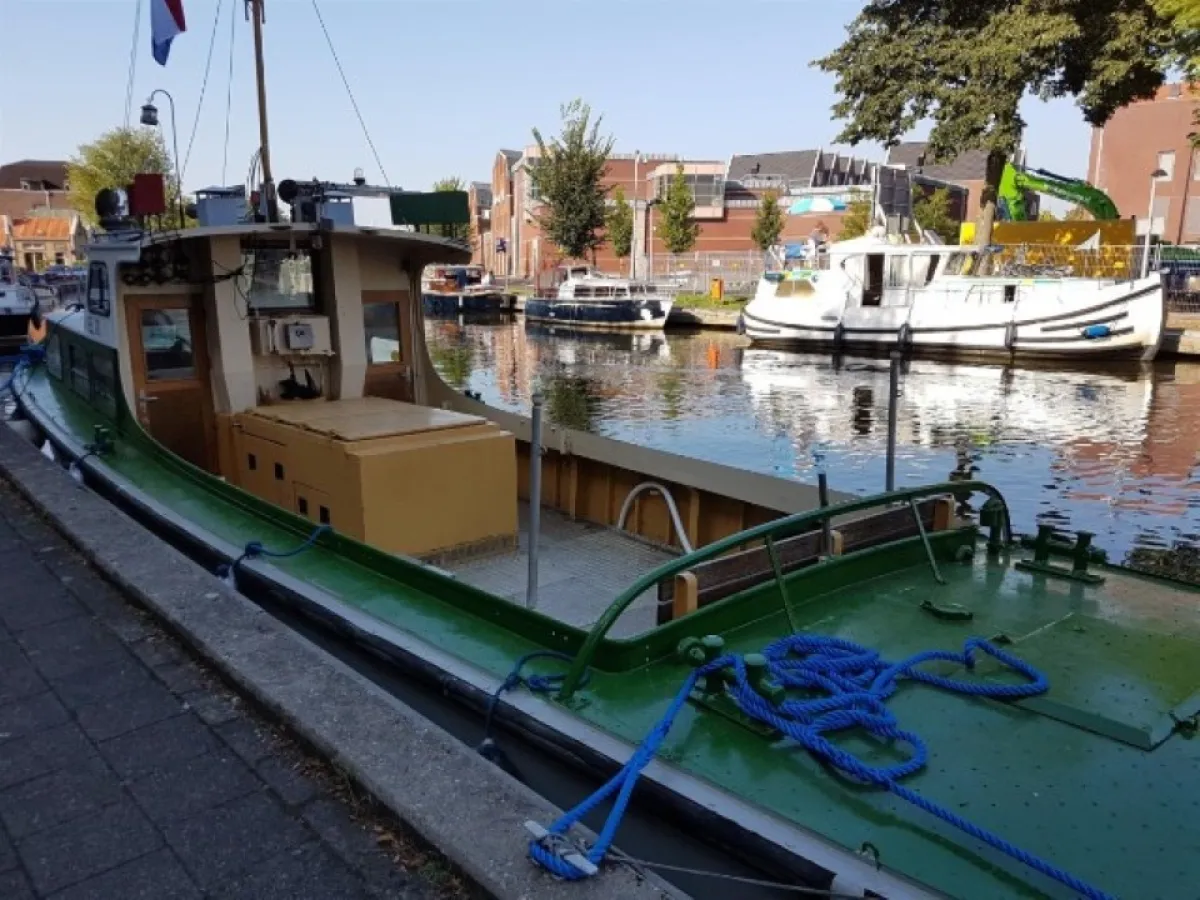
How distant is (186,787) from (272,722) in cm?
45

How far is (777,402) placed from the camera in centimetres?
2308

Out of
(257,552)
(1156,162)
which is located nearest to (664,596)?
(257,552)

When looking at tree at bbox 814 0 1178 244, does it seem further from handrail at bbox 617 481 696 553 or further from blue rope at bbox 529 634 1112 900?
blue rope at bbox 529 634 1112 900

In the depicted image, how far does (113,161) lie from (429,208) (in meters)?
58.6

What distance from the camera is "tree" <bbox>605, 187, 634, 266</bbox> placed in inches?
2242

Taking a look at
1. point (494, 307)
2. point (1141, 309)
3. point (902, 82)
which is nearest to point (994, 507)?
point (1141, 309)

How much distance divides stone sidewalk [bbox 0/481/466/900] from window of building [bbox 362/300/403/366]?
438 cm

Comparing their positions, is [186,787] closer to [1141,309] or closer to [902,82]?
[1141,309]

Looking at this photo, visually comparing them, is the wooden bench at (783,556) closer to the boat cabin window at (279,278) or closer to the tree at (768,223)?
the boat cabin window at (279,278)

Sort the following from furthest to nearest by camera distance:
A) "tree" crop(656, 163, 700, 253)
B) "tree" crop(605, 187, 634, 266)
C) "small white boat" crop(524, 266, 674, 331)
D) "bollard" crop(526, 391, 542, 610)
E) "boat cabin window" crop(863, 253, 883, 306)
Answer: "tree" crop(605, 187, 634, 266), "tree" crop(656, 163, 700, 253), "small white boat" crop(524, 266, 674, 331), "boat cabin window" crop(863, 253, 883, 306), "bollard" crop(526, 391, 542, 610)

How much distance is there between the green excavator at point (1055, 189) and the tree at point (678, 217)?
74.3ft

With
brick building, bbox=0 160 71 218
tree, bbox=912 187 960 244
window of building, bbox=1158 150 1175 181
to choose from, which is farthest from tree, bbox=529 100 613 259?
brick building, bbox=0 160 71 218

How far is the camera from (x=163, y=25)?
9750 mm

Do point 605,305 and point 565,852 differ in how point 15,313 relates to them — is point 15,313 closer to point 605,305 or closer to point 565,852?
point 605,305
